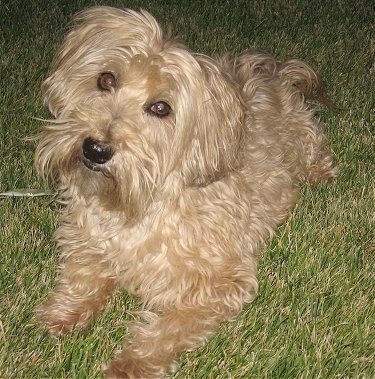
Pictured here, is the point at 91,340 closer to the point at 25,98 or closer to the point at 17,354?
the point at 17,354

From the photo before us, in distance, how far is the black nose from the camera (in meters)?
3.16

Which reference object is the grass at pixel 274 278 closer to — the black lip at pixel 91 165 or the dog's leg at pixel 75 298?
the dog's leg at pixel 75 298

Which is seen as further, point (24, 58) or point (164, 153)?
point (24, 58)

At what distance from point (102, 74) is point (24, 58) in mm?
3346

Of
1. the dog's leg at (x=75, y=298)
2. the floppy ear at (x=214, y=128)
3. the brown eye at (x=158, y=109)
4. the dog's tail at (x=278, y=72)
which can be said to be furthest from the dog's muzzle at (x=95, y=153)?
the dog's tail at (x=278, y=72)

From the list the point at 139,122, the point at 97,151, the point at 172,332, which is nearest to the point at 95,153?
the point at 97,151

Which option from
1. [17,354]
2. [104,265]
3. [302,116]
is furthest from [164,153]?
[302,116]

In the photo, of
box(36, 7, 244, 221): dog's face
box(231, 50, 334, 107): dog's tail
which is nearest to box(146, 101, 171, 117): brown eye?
box(36, 7, 244, 221): dog's face

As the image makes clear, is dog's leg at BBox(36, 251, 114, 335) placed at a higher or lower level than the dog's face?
lower

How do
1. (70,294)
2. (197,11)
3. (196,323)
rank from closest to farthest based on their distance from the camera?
1. (196,323)
2. (70,294)
3. (197,11)

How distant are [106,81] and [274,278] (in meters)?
1.27

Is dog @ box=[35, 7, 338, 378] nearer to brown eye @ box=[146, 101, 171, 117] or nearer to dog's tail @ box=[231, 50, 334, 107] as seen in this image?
brown eye @ box=[146, 101, 171, 117]

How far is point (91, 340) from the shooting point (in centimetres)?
343

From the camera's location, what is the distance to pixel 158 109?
3.38 m
